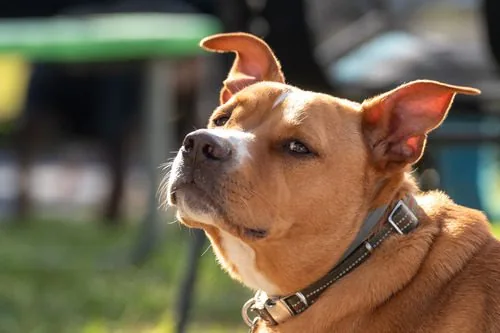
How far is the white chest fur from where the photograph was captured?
389cm

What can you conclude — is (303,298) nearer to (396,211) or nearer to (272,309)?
(272,309)

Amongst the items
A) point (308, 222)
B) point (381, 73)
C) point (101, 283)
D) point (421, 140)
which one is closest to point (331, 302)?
point (308, 222)

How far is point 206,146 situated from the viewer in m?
3.63

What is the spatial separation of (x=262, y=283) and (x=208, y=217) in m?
0.38

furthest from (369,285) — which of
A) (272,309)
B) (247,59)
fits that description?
(247,59)

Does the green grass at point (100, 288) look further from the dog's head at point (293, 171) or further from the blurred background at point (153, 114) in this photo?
the dog's head at point (293, 171)

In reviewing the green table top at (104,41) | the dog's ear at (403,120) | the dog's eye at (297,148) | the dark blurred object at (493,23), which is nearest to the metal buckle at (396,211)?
the dog's ear at (403,120)

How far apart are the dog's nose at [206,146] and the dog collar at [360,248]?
0.52m

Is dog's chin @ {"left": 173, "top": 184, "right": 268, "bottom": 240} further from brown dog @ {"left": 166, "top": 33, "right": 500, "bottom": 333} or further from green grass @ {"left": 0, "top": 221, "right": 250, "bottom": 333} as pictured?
green grass @ {"left": 0, "top": 221, "right": 250, "bottom": 333}

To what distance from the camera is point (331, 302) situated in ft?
12.3

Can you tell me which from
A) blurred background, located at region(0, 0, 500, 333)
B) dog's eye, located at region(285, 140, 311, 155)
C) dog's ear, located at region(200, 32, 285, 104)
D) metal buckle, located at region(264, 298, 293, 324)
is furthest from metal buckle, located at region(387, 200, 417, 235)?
blurred background, located at region(0, 0, 500, 333)

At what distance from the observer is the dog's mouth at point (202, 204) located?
3666 mm

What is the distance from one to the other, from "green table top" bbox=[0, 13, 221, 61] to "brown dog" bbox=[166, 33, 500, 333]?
12.2 ft

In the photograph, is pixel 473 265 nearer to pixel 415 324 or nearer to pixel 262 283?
pixel 415 324
